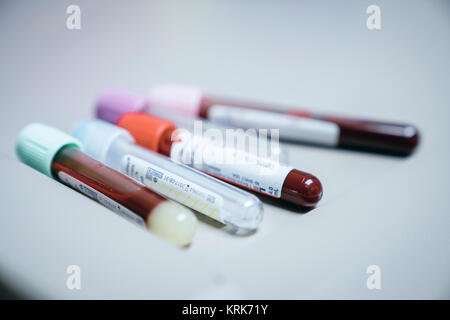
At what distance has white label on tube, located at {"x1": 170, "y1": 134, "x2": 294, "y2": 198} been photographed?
56 centimetres

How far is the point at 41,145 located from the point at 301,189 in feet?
1.23

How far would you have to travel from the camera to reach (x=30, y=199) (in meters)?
0.52

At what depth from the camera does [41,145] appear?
0.58 meters

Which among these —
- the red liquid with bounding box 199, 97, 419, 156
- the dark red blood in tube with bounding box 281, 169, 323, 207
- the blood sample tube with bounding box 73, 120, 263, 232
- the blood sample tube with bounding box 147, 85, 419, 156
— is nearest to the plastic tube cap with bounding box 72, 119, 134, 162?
the blood sample tube with bounding box 73, 120, 263, 232

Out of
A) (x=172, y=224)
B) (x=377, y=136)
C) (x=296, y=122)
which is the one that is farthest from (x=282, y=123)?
(x=172, y=224)

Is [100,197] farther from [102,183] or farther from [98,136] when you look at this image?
[98,136]

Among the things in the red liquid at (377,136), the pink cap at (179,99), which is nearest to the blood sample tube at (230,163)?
the pink cap at (179,99)

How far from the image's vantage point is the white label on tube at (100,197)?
19.5 inches

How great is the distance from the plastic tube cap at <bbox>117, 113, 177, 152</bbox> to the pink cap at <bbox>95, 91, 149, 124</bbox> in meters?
0.06

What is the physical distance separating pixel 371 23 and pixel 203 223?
0.71 meters

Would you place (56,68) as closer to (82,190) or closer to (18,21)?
(18,21)

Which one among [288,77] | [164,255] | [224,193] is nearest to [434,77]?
[288,77]

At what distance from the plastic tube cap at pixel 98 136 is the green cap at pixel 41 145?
1.1 inches
